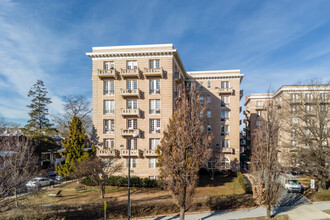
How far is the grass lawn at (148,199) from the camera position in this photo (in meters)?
17.7

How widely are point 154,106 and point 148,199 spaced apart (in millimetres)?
13226

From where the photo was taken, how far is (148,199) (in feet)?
69.7

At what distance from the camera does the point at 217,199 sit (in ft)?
63.1

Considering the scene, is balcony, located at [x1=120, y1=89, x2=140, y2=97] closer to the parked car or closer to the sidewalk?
the sidewalk

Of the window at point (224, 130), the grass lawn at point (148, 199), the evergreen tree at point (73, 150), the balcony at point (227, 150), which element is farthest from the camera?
the window at point (224, 130)

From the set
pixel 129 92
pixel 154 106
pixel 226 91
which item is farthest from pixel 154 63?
pixel 226 91

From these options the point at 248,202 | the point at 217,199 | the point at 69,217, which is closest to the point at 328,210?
the point at 248,202

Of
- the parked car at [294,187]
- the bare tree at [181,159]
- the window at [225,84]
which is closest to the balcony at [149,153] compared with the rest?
the bare tree at [181,159]

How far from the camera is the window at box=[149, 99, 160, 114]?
94.1 feet

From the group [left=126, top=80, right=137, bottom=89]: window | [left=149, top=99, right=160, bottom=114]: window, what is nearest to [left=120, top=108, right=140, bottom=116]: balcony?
[left=149, top=99, right=160, bottom=114]: window

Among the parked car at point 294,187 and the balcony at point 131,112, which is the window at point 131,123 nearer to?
the balcony at point 131,112

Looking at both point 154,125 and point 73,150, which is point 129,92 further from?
point 73,150

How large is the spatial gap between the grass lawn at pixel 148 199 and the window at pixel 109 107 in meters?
11.2

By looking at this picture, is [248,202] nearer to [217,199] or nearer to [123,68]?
[217,199]
